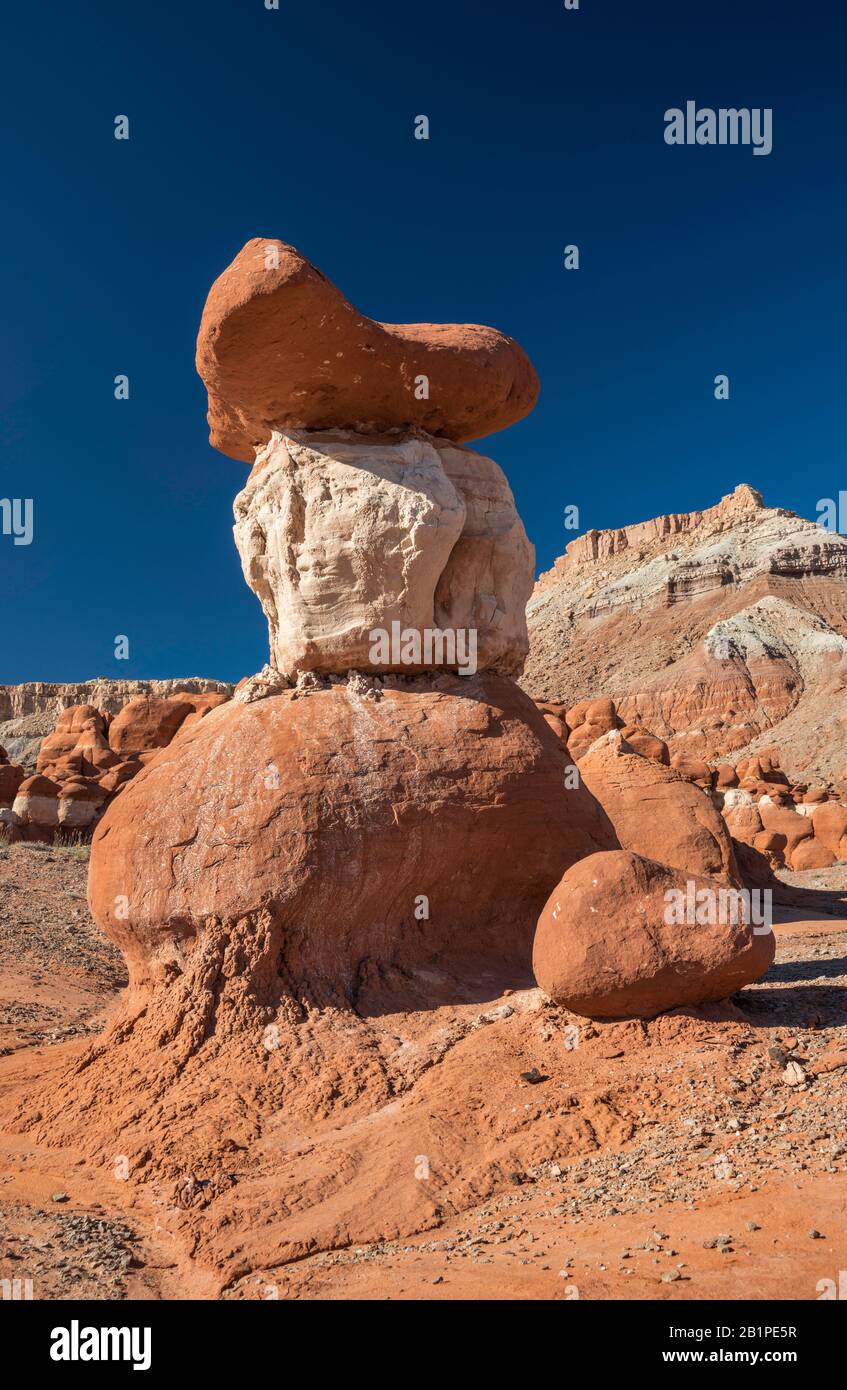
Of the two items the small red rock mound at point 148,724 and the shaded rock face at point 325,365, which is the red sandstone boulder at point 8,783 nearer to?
the small red rock mound at point 148,724

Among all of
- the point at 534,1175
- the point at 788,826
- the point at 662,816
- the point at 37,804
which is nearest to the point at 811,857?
the point at 788,826

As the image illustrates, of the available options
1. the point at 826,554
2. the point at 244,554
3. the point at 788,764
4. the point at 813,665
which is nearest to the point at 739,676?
the point at 813,665

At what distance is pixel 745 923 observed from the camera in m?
5.04

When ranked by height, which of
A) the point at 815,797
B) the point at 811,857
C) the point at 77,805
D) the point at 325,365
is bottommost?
the point at 811,857

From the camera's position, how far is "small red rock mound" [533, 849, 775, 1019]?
16.4 feet

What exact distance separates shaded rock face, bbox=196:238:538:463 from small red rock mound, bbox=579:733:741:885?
3763 millimetres

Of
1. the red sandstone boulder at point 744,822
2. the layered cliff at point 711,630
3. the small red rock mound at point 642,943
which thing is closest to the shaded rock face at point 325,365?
the small red rock mound at point 642,943

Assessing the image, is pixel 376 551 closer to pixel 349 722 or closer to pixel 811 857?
pixel 349 722

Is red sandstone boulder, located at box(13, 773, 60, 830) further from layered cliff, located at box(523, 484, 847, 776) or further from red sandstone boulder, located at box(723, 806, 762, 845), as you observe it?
layered cliff, located at box(523, 484, 847, 776)

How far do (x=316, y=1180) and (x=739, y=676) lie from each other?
42.1 metres

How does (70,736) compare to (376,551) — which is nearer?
(376,551)

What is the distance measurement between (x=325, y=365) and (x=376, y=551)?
129 cm

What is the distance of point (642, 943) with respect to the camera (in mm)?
4992

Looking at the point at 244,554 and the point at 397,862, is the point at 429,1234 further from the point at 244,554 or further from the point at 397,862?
the point at 244,554
